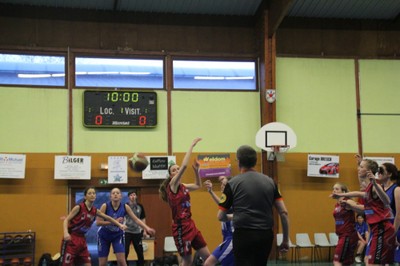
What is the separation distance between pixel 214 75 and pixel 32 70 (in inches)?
204

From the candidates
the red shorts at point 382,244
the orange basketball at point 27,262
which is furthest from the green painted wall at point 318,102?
the red shorts at point 382,244

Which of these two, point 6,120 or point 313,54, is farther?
point 313,54

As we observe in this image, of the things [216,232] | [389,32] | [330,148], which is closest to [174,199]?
[216,232]

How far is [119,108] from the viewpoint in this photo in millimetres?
Answer: 14750

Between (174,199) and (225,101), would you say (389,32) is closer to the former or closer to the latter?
(225,101)

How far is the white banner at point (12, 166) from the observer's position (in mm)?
13867

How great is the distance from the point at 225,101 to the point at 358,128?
4153 millimetres

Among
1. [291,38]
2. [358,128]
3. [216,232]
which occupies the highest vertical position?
[291,38]

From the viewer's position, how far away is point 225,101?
50.9 ft

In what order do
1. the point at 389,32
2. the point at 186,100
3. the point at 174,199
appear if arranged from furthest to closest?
the point at 389,32 < the point at 186,100 < the point at 174,199

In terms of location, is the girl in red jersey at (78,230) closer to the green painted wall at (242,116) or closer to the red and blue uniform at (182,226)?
the red and blue uniform at (182,226)

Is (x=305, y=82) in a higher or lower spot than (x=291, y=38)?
lower

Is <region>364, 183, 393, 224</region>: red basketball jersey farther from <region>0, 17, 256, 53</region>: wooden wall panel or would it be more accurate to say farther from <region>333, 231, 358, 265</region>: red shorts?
<region>0, 17, 256, 53</region>: wooden wall panel

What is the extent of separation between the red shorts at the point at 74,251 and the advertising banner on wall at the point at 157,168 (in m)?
6.35
